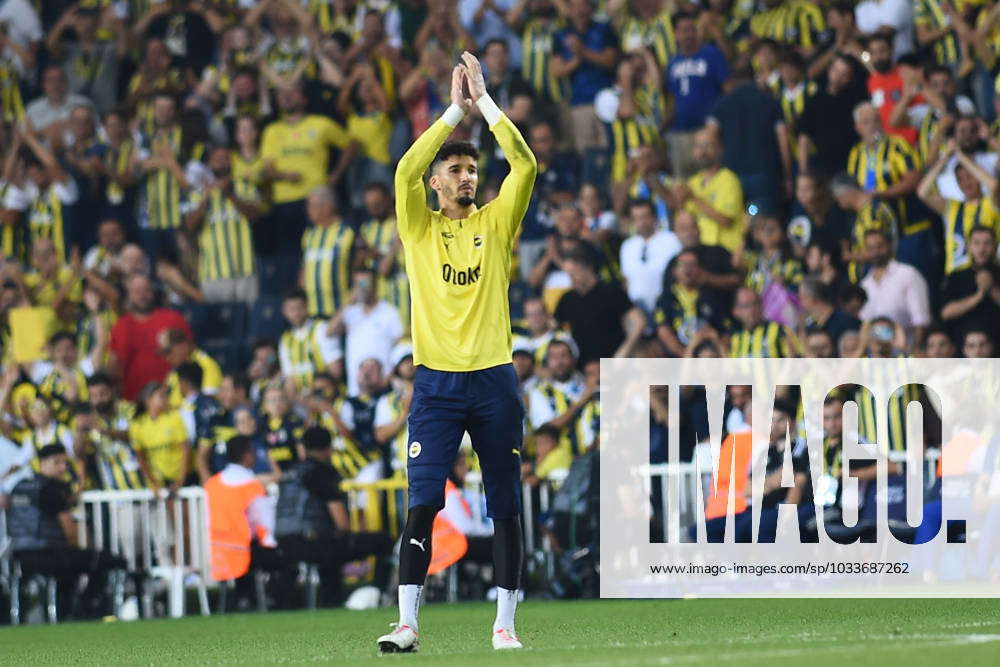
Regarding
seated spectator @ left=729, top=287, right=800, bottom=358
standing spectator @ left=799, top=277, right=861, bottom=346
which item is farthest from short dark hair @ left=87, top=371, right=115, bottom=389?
standing spectator @ left=799, top=277, right=861, bottom=346

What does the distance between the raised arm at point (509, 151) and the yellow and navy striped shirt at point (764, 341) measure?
20.2ft

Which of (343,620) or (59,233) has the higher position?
(59,233)

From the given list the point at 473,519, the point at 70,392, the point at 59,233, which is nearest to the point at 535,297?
the point at 473,519

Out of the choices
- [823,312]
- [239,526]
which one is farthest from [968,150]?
[239,526]

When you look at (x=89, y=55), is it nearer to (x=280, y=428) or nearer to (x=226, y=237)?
(x=226, y=237)

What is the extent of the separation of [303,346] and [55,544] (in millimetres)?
3383

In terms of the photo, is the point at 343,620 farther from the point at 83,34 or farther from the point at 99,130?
the point at 83,34

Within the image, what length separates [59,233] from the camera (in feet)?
Result: 60.8

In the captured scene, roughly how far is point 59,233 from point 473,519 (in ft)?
22.7

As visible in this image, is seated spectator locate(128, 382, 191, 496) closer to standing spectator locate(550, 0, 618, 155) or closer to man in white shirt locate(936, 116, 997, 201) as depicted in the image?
standing spectator locate(550, 0, 618, 155)

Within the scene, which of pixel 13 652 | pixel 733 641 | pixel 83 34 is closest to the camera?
pixel 733 641

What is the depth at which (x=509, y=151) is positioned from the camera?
7.83m

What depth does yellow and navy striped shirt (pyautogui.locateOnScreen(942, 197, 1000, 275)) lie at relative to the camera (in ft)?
45.6

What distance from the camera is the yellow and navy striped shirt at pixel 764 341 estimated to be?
13859mm
